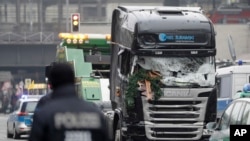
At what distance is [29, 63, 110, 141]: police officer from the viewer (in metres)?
7.93

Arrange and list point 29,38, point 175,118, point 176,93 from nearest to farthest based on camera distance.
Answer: point 176,93 < point 175,118 < point 29,38

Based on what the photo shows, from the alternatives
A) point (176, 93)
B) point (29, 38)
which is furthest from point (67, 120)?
point (29, 38)

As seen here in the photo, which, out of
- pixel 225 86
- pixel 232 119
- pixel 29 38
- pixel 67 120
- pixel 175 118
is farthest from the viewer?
pixel 29 38

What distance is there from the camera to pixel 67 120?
26.1 feet

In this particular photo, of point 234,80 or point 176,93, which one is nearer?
point 176,93

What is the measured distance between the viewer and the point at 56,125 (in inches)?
312

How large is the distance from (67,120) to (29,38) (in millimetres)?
81431

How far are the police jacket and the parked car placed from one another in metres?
6.27

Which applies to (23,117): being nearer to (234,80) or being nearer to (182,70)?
(234,80)

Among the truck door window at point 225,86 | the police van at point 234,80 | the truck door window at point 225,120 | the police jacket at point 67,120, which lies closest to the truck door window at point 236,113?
the truck door window at point 225,120

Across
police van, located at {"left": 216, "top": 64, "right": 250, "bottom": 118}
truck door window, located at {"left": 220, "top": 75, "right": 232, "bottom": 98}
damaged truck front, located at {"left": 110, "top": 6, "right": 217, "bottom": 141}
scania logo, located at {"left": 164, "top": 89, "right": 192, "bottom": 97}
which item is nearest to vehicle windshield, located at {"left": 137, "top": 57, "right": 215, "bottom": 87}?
damaged truck front, located at {"left": 110, "top": 6, "right": 217, "bottom": 141}

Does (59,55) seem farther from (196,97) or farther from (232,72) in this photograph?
(196,97)

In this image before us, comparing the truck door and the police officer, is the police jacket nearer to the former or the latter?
the police officer

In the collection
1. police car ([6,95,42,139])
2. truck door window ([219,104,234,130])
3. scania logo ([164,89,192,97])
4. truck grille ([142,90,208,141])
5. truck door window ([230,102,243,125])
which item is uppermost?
truck door window ([230,102,243,125])
